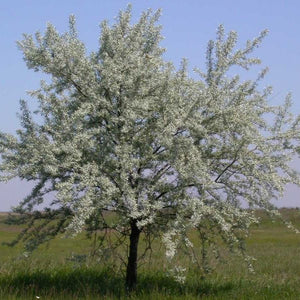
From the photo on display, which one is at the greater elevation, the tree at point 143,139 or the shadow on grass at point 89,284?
the tree at point 143,139

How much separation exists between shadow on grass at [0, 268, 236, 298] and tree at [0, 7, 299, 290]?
2.66ft

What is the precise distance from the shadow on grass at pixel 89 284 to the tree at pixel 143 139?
812mm

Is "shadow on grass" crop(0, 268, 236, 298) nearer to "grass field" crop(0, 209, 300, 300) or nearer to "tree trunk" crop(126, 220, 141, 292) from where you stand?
"grass field" crop(0, 209, 300, 300)

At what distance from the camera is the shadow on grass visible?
49.1 feet

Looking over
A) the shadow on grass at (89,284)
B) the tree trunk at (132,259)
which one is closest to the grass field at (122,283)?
the shadow on grass at (89,284)

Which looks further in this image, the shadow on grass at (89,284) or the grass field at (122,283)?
the shadow on grass at (89,284)

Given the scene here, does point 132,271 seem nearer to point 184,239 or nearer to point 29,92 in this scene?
point 184,239

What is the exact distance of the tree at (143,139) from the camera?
1388 centimetres

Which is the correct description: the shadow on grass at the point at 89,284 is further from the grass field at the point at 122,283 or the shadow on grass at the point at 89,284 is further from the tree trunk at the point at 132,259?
the tree trunk at the point at 132,259

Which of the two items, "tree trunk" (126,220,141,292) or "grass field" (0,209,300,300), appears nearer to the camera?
"grass field" (0,209,300,300)

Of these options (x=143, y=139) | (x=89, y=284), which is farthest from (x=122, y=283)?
(x=143, y=139)

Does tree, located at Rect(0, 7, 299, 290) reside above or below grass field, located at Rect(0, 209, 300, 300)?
above

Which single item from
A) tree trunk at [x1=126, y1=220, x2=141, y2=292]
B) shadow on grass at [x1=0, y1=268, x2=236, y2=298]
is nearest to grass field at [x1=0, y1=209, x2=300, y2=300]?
shadow on grass at [x1=0, y1=268, x2=236, y2=298]

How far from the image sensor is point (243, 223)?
15.3 m
